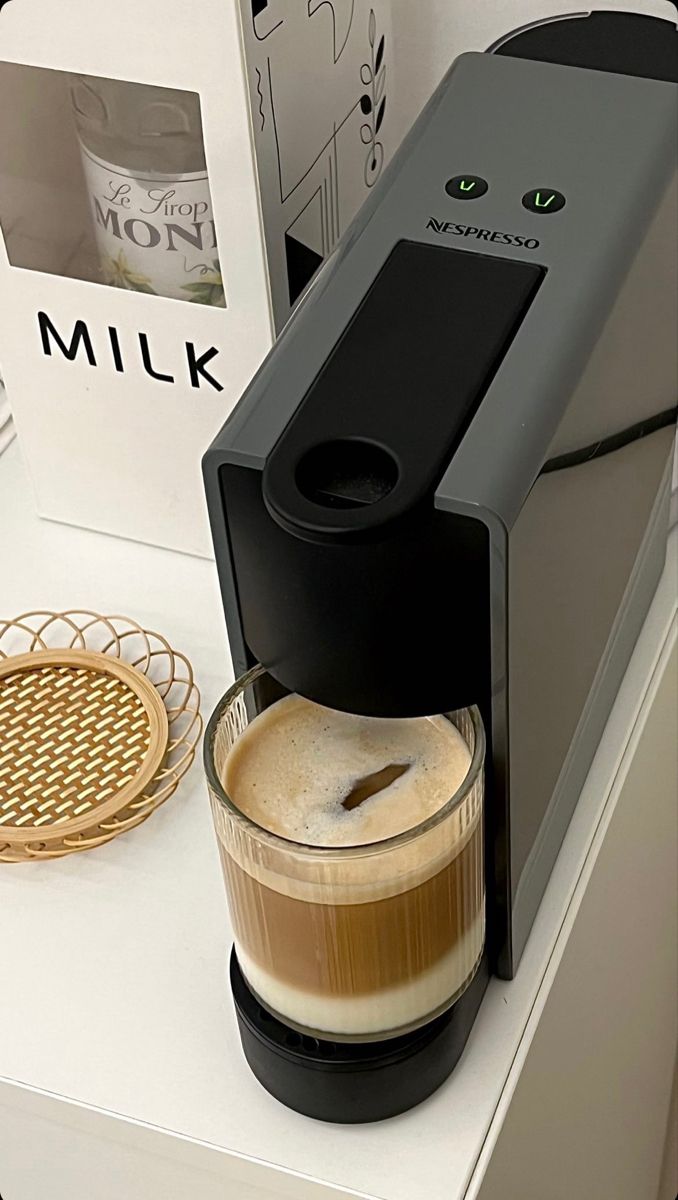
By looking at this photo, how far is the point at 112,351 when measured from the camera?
765 mm

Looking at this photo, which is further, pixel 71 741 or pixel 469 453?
pixel 71 741

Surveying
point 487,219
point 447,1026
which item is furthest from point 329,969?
point 487,219

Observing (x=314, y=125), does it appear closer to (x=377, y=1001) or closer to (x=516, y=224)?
(x=516, y=224)

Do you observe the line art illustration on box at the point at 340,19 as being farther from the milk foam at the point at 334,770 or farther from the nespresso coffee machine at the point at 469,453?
the milk foam at the point at 334,770

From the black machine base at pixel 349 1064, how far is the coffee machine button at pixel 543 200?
0.31 m

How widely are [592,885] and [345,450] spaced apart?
316mm

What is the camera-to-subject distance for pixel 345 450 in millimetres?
482

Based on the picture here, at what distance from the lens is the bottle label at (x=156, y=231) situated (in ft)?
2.35

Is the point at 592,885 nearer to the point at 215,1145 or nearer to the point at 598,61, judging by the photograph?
the point at 215,1145

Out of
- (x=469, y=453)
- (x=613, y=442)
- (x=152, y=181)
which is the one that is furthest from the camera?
(x=152, y=181)

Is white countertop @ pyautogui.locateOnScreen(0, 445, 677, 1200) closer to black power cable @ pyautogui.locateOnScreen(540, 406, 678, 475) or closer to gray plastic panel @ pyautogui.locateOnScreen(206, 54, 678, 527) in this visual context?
black power cable @ pyautogui.locateOnScreen(540, 406, 678, 475)

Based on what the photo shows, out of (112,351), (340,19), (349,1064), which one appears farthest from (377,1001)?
(340,19)

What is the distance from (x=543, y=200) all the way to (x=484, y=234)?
0.03 m

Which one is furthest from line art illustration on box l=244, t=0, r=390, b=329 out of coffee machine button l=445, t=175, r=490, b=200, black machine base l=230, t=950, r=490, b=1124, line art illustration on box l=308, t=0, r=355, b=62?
black machine base l=230, t=950, r=490, b=1124
